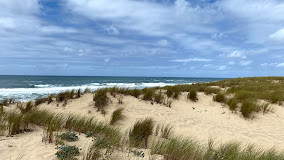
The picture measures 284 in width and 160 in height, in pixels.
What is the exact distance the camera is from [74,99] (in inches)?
403

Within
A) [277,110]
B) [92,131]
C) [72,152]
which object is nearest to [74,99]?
[92,131]

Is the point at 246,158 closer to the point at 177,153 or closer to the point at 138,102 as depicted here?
the point at 177,153

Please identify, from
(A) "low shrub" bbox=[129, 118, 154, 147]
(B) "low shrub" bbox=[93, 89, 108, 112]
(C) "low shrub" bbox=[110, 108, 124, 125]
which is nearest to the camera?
(A) "low shrub" bbox=[129, 118, 154, 147]

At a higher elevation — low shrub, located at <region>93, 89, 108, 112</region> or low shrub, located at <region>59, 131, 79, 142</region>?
low shrub, located at <region>93, 89, 108, 112</region>

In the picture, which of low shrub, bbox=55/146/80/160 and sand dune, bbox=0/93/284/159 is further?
sand dune, bbox=0/93/284/159

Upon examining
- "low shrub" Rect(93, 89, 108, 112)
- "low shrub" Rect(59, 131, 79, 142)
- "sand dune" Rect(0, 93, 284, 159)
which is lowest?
"sand dune" Rect(0, 93, 284, 159)

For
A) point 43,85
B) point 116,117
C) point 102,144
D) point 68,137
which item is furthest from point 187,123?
point 43,85

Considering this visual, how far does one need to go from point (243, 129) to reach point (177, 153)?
5.03 metres

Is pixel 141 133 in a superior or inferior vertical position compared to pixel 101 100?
inferior

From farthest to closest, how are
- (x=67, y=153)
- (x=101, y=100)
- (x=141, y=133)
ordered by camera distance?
(x=101, y=100) → (x=141, y=133) → (x=67, y=153)

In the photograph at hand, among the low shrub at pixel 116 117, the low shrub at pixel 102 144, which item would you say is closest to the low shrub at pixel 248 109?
the low shrub at pixel 116 117

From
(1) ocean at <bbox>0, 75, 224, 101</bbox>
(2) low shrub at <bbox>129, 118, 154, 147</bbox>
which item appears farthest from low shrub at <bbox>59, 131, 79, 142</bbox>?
(1) ocean at <bbox>0, 75, 224, 101</bbox>

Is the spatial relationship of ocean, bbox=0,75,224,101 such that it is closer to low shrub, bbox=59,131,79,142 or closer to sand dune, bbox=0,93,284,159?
sand dune, bbox=0,93,284,159

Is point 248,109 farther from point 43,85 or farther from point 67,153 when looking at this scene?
point 43,85
